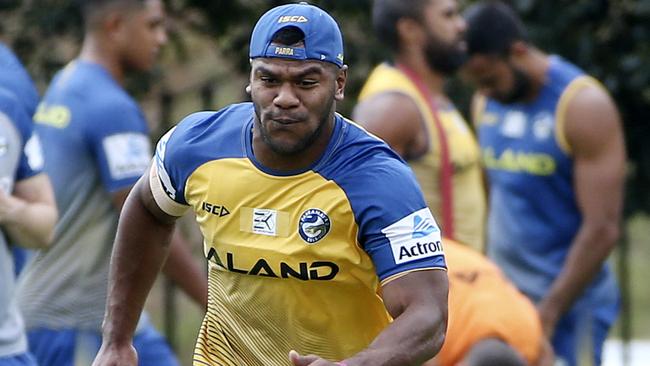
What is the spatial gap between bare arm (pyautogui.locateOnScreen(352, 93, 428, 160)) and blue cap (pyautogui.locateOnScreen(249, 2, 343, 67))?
2261mm

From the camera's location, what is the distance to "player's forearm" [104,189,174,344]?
4.77m

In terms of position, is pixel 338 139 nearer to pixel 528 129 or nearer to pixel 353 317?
pixel 353 317

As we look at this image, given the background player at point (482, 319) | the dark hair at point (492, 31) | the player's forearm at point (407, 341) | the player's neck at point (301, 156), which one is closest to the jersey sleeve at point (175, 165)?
the player's neck at point (301, 156)

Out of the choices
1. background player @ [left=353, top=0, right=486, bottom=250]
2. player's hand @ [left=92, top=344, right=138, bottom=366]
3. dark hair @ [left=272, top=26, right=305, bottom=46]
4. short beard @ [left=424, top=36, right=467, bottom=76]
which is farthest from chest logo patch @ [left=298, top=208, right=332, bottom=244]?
short beard @ [left=424, top=36, right=467, bottom=76]

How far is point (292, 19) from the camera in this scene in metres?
4.33

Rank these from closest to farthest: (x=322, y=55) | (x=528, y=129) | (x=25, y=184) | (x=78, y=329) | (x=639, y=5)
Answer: (x=322, y=55)
(x=25, y=184)
(x=78, y=329)
(x=528, y=129)
(x=639, y=5)

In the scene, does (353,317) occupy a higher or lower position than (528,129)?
higher

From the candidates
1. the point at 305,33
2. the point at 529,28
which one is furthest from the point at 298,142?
the point at 529,28

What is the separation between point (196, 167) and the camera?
15.0 feet

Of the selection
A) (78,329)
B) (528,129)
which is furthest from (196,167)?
(528,129)

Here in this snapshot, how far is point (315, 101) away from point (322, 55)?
128mm

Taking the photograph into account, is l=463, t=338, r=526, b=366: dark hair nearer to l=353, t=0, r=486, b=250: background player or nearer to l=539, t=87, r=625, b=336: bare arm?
l=353, t=0, r=486, b=250: background player

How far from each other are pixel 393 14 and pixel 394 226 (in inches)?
122

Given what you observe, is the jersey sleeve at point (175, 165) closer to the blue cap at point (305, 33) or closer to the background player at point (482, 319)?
the blue cap at point (305, 33)
